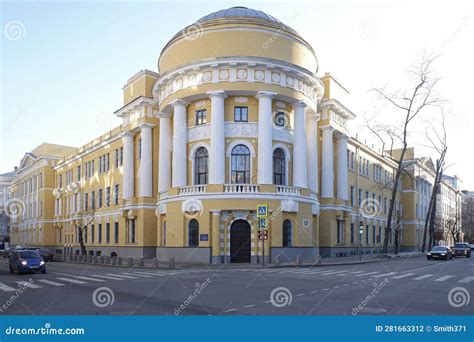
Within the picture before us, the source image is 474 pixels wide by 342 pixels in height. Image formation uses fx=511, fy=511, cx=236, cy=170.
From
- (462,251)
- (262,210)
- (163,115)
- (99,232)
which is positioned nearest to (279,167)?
(262,210)

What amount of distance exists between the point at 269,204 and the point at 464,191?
131 meters

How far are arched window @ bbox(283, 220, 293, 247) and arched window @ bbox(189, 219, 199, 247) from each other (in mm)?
6586

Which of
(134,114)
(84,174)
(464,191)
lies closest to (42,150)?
(84,174)

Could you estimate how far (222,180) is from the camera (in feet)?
123

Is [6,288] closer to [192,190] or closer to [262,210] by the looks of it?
[262,210]

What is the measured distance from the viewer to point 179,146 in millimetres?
39688

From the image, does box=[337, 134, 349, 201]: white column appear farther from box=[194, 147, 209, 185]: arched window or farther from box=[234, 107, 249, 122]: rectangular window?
box=[194, 147, 209, 185]: arched window

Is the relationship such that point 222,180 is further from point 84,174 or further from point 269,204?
point 84,174

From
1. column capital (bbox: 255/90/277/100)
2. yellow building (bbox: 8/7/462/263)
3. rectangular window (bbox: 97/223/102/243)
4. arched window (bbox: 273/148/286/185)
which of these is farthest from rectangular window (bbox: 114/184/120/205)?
column capital (bbox: 255/90/277/100)

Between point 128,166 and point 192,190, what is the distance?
14.0 m

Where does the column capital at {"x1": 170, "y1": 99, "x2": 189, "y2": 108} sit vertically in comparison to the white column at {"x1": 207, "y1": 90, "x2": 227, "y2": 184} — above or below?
above

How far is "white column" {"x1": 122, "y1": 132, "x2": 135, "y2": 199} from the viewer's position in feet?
163

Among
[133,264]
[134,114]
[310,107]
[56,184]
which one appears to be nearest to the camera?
[133,264]

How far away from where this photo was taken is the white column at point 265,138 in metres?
37.6
